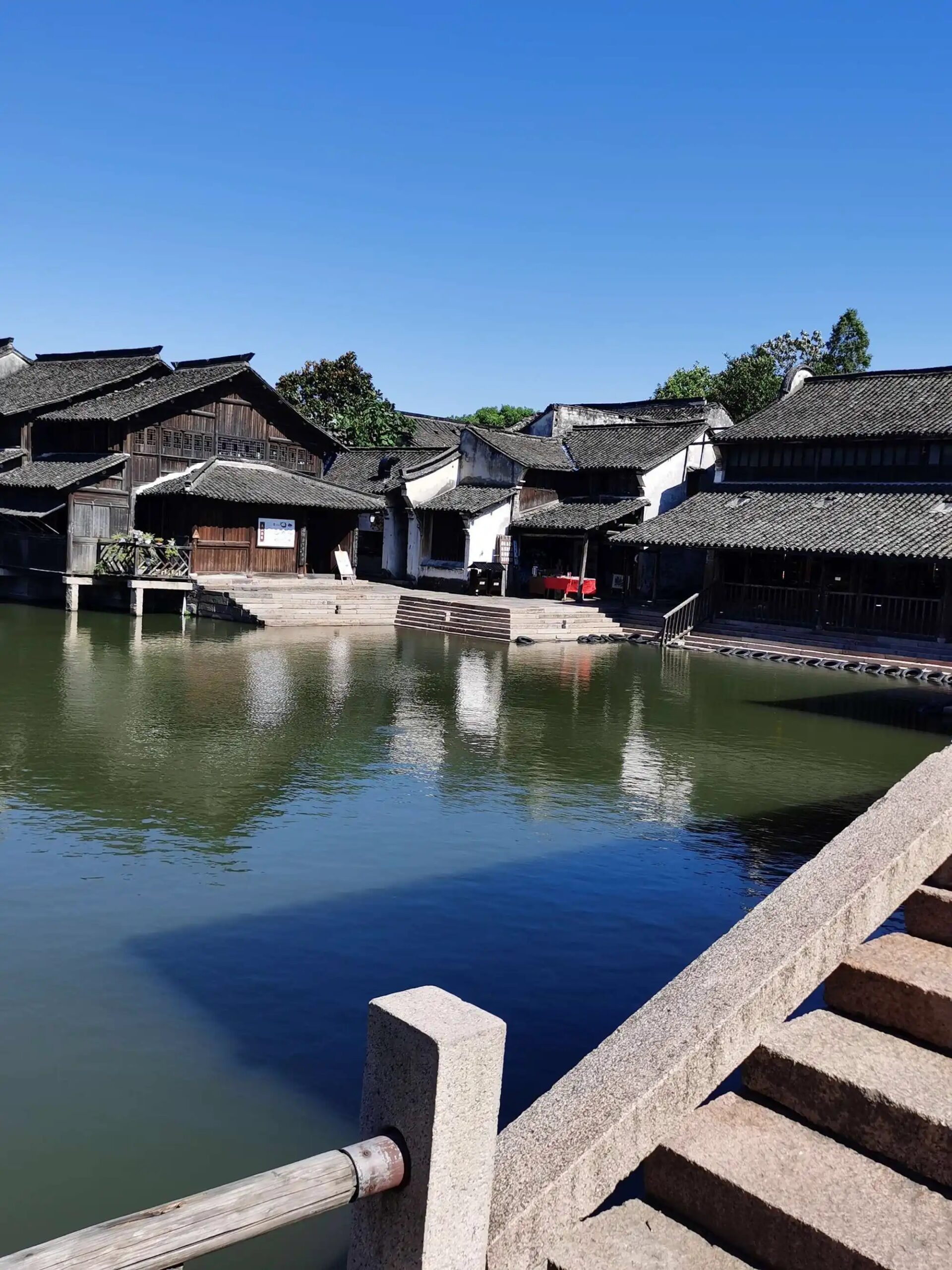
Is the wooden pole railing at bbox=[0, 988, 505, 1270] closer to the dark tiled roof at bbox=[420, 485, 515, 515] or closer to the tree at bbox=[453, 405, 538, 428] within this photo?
the dark tiled roof at bbox=[420, 485, 515, 515]

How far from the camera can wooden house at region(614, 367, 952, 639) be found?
29641 millimetres

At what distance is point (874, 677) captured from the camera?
2711 centimetres

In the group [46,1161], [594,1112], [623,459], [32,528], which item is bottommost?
[46,1161]

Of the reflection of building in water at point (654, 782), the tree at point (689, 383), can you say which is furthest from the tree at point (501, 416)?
the reflection of building in water at point (654, 782)

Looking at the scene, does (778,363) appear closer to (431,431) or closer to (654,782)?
(431,431)

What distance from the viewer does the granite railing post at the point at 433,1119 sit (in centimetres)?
345

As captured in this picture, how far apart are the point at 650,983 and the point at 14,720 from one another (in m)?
12.4

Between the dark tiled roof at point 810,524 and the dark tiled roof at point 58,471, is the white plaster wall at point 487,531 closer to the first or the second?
the dark tiled roof at point 810,524

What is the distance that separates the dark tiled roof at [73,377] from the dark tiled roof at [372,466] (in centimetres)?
931

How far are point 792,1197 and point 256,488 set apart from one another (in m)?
33.3

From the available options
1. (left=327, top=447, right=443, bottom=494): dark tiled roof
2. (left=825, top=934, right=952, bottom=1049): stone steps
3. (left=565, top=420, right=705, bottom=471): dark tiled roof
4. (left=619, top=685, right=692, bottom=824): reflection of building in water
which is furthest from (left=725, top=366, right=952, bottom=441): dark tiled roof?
(left=825, top=934, right=952, bottom=1049): stone steps

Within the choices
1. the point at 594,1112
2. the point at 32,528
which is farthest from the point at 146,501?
the point at 594,1112

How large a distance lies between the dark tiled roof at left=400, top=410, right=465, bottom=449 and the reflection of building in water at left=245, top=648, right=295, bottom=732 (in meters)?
29.7

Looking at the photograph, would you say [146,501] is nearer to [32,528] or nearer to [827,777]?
[32,528]
